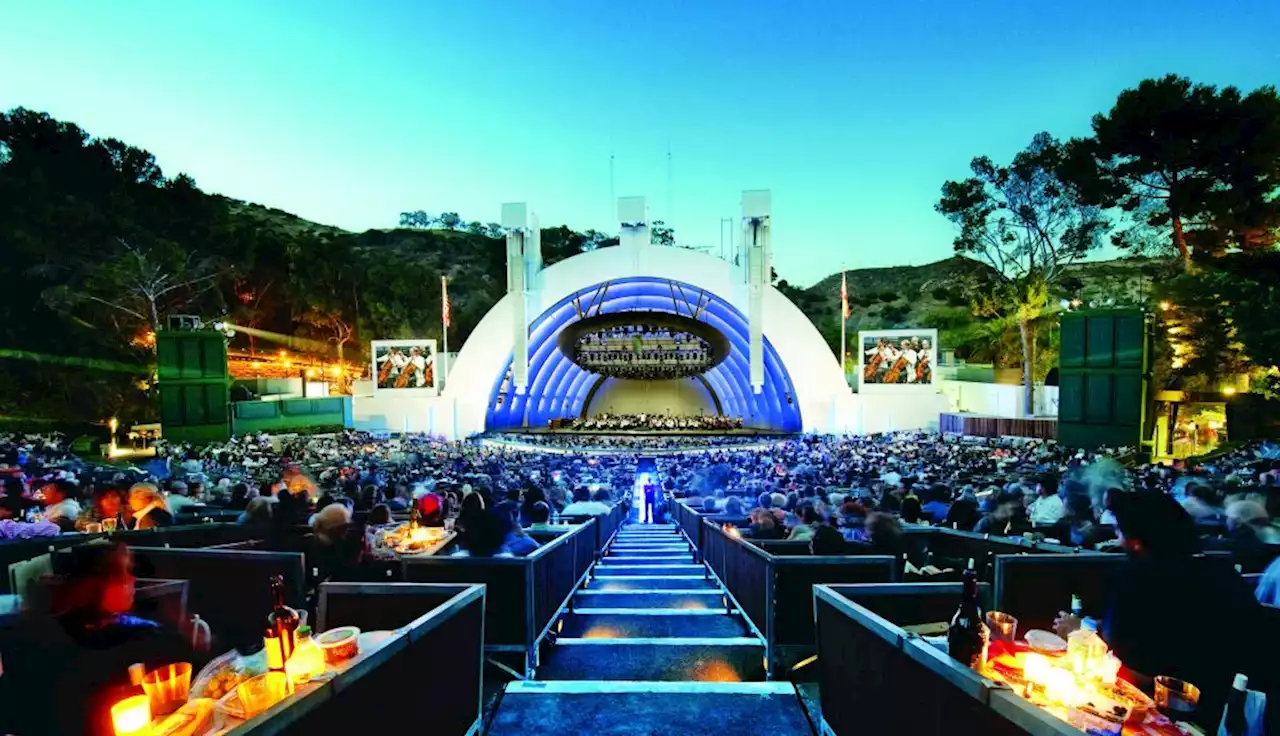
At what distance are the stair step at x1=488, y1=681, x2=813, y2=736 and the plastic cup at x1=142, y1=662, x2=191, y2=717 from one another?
5.31 feet

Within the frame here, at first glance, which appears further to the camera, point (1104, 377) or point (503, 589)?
point (1104, 377)

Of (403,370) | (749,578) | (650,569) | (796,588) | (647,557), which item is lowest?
(647,557)

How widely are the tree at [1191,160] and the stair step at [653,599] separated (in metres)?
32.5

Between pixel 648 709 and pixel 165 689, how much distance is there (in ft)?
7.50

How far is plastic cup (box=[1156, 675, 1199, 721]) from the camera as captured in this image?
6.78ft

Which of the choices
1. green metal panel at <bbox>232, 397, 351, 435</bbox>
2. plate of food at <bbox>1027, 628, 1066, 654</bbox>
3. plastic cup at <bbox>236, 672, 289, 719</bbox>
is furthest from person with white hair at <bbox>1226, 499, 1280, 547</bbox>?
green metal panel at <bbox>232, 397, 351, 435</bbox>

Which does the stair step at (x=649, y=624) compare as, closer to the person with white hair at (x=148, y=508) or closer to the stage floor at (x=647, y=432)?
the person with white hair at (x=148, y=508)

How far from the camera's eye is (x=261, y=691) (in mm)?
2141

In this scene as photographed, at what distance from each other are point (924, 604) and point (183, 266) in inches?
1577

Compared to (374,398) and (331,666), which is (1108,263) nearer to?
(374,398)

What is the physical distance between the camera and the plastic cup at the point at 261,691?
6.84 ft

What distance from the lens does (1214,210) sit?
1007 inches

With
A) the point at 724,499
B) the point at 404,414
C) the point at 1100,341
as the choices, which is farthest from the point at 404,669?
the point at 404,414

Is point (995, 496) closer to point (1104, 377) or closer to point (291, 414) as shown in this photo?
point (1104, 377)
